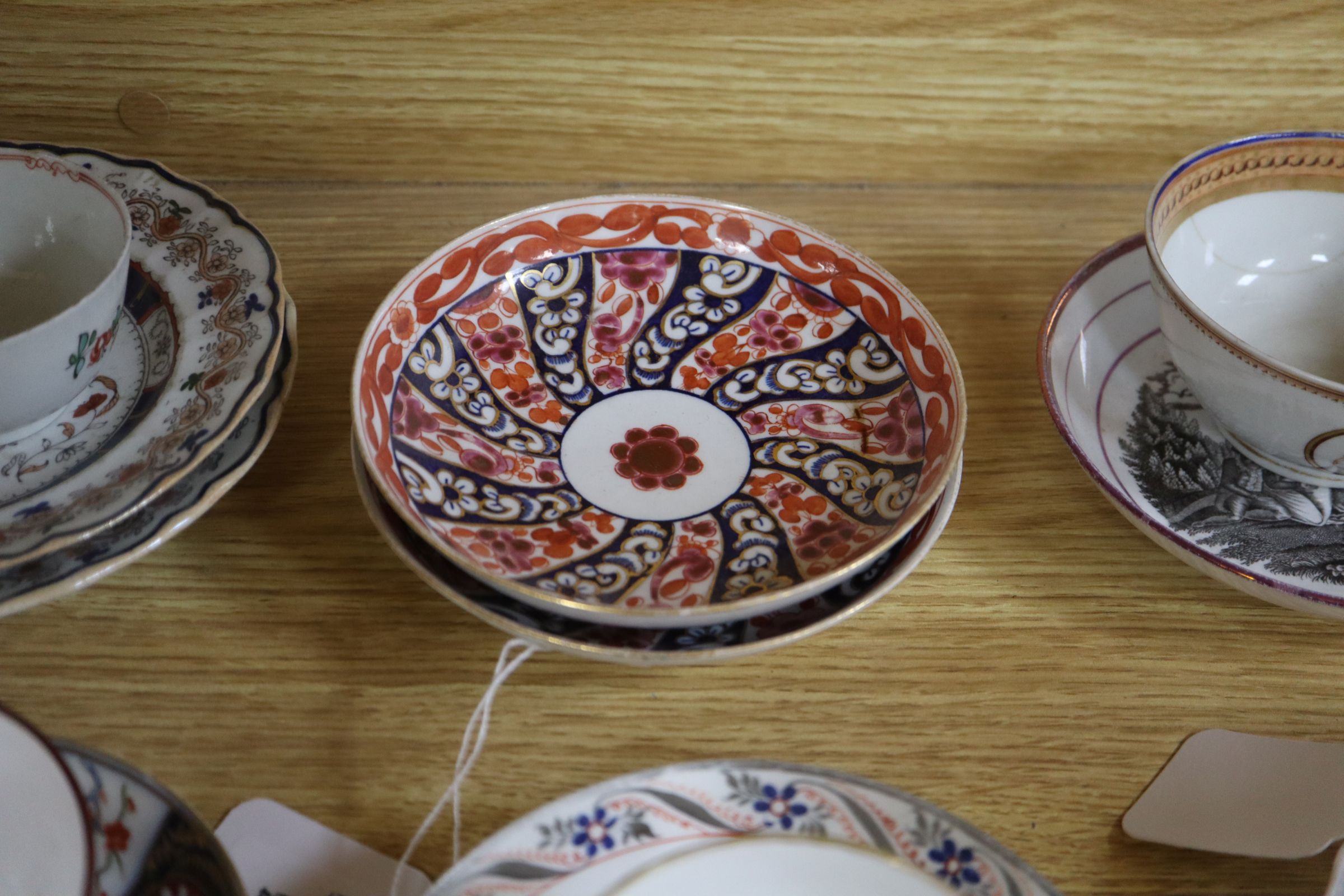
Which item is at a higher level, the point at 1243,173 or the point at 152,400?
the point at 1243,173

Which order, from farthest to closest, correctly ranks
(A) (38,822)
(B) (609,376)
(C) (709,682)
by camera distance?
(B) (609,376) → (C) (709,682) → (A) (38,822)

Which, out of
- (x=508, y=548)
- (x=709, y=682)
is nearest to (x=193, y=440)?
(x=508, y=548)

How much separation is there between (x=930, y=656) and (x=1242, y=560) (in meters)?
0.16

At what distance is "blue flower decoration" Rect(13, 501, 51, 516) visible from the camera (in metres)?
0.45

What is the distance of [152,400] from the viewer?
0.50 meters

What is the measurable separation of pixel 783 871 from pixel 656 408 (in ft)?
0.88

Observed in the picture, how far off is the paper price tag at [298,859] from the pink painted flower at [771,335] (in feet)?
1.11

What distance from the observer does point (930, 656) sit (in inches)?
19.5

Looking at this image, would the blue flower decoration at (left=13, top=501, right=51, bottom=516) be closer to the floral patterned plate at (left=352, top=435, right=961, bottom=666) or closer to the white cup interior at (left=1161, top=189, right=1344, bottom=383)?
the floral patterned plate at (left=352, top=435, right=961, bottom=666)

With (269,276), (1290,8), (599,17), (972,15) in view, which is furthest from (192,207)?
(1290,8)

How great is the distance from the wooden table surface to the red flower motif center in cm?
10

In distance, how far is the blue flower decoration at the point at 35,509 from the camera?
1.46ft

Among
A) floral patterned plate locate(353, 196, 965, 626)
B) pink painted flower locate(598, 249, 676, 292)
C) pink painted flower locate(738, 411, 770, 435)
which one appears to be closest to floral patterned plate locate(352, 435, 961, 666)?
floral patterned plate locate(353, 196, 965, 626)

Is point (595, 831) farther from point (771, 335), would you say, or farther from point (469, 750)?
point (771, 335)
